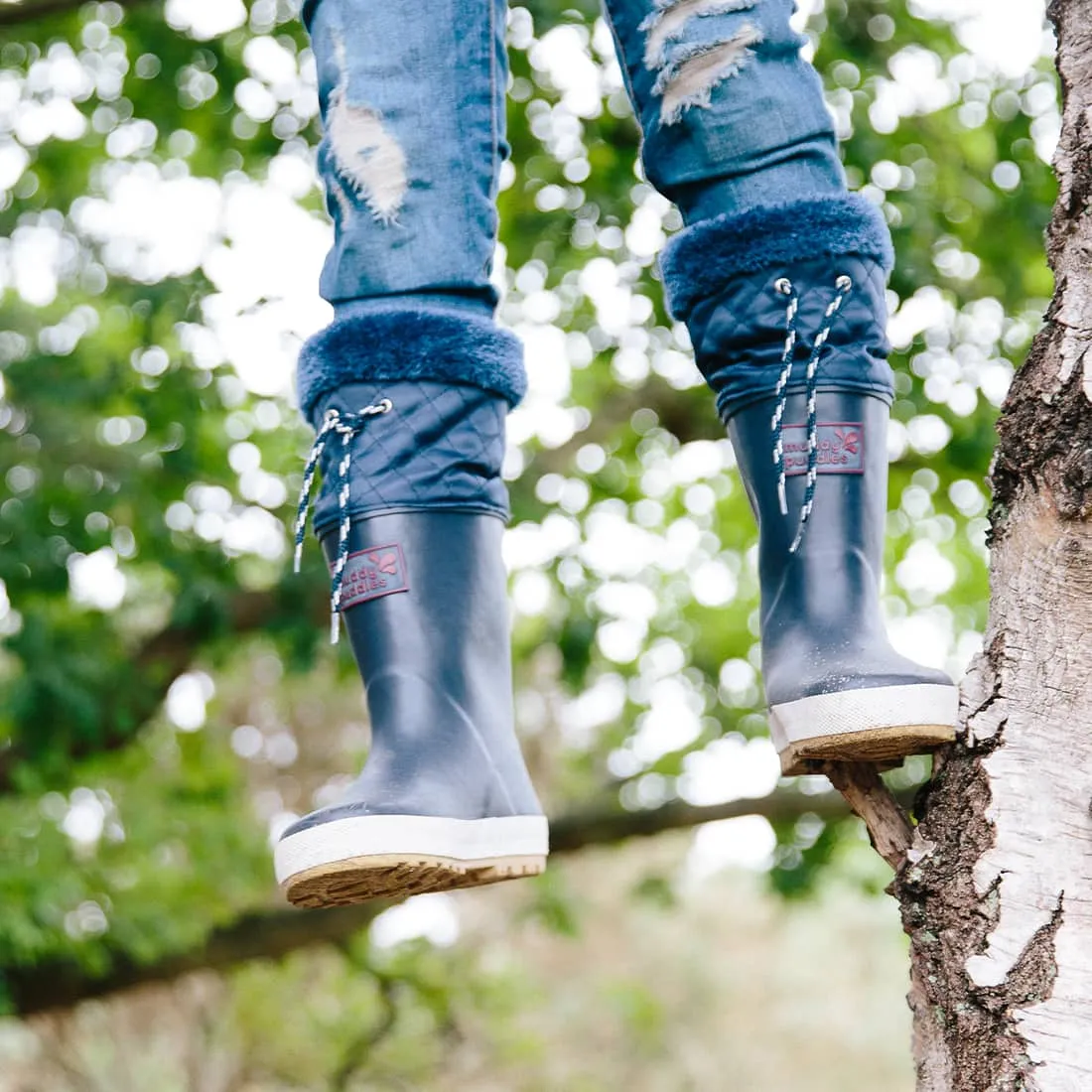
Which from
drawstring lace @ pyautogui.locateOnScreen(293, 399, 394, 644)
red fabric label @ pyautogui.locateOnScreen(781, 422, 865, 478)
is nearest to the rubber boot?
red fabric label @ pyautogui.locateOnScreen(781, 422, 865, 478)

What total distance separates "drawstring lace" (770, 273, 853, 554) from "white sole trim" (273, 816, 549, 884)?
15.6 inches

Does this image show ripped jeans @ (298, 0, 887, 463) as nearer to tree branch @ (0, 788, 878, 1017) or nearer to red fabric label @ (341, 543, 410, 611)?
red fabric label @ (341, 543, 410, 611)

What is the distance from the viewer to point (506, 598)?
152 centimetres

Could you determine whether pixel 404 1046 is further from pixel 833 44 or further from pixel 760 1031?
pixel 760 1031

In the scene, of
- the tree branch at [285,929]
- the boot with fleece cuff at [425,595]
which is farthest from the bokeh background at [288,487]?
the boot with fleece cuff at [425,595]

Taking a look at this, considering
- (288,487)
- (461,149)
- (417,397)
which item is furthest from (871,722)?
(288,487)

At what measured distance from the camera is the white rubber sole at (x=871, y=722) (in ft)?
3.97

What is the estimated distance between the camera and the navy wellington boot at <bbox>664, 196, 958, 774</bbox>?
133 centimetres

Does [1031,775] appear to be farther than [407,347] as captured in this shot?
No

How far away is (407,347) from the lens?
1353mm

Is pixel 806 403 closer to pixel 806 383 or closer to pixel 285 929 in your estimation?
pixel 806 383

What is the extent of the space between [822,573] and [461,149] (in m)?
0.51

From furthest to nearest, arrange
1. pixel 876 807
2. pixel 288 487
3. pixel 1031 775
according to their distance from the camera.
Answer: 1. pixel 288 487
2. pixel 876 807
3. pixel 1031 775

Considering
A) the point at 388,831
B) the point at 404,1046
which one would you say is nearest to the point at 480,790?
the point at 388,831
